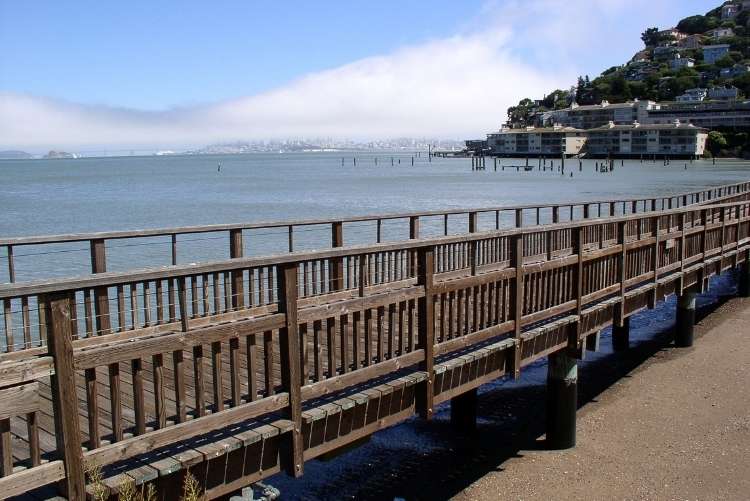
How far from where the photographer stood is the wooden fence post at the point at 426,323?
7586 mm

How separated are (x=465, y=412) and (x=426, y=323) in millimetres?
6669

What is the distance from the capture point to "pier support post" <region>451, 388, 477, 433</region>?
13672 mm

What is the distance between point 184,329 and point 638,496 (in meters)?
7.60

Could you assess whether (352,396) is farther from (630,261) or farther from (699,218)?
(699,218)

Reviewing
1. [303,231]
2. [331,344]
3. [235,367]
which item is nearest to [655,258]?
[331,344]

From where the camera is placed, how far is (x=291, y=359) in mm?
6094

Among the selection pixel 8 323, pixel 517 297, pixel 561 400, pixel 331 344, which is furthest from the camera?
pixel 561 400

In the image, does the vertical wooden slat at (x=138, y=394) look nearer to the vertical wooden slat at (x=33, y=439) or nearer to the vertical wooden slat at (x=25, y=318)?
the vertical wooden slat at (x=33, y=439)

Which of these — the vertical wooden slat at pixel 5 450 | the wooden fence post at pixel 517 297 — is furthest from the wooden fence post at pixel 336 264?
the vertical wooden slat at pixel 5 450

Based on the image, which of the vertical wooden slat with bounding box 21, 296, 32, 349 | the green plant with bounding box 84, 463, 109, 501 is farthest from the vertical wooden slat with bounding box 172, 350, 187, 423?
the vertical wooden slat with bounding box 21, 296, 32, 349

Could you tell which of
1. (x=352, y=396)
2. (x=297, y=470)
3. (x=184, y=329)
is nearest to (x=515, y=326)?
(x=352, y=396)

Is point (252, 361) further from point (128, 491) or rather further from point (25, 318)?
point (25, 318)

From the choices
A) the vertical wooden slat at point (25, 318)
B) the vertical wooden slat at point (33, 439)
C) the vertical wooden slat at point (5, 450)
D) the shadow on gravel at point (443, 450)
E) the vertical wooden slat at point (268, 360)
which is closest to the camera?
the vertical wooden slat at point (5, 450)

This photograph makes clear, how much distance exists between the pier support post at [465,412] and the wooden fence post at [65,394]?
962 cm
